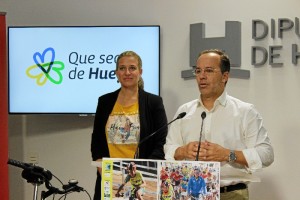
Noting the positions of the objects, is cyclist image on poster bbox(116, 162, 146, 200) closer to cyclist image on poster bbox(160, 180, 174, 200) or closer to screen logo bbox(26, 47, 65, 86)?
cyclist image on poster bbox(160, 180, 174, 200)

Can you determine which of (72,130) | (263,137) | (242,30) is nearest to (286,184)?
(242,30)

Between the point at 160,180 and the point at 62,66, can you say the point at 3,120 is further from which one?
the point at 160,180

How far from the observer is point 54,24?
4902 mm

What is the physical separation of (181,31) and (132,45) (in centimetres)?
41

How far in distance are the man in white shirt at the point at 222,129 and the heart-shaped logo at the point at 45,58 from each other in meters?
2.01

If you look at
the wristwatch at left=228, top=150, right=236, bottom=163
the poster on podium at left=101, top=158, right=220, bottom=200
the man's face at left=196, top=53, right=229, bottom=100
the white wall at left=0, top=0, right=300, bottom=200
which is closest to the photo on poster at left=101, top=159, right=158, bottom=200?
the poster on podium at left=101, top=158, right=220, bottom=200

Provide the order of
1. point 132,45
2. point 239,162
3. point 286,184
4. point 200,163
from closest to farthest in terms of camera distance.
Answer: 1. point 200,163
2. point 239,162
3. point 286,184
4. point 132,45

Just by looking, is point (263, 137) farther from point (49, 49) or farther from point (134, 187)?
point (49, 49)

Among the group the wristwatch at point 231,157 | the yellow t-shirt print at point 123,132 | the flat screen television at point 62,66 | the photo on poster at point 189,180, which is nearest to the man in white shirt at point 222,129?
the wristwatch at point 231,157

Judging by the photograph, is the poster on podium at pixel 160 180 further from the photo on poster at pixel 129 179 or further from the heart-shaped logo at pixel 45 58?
the heart-shaped logo at pixel 45 58

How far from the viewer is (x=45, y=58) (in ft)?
15.5

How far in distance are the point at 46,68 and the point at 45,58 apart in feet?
0.27

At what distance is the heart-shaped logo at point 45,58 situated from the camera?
15.5ft

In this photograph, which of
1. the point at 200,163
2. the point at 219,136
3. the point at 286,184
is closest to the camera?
the point at 200,163
